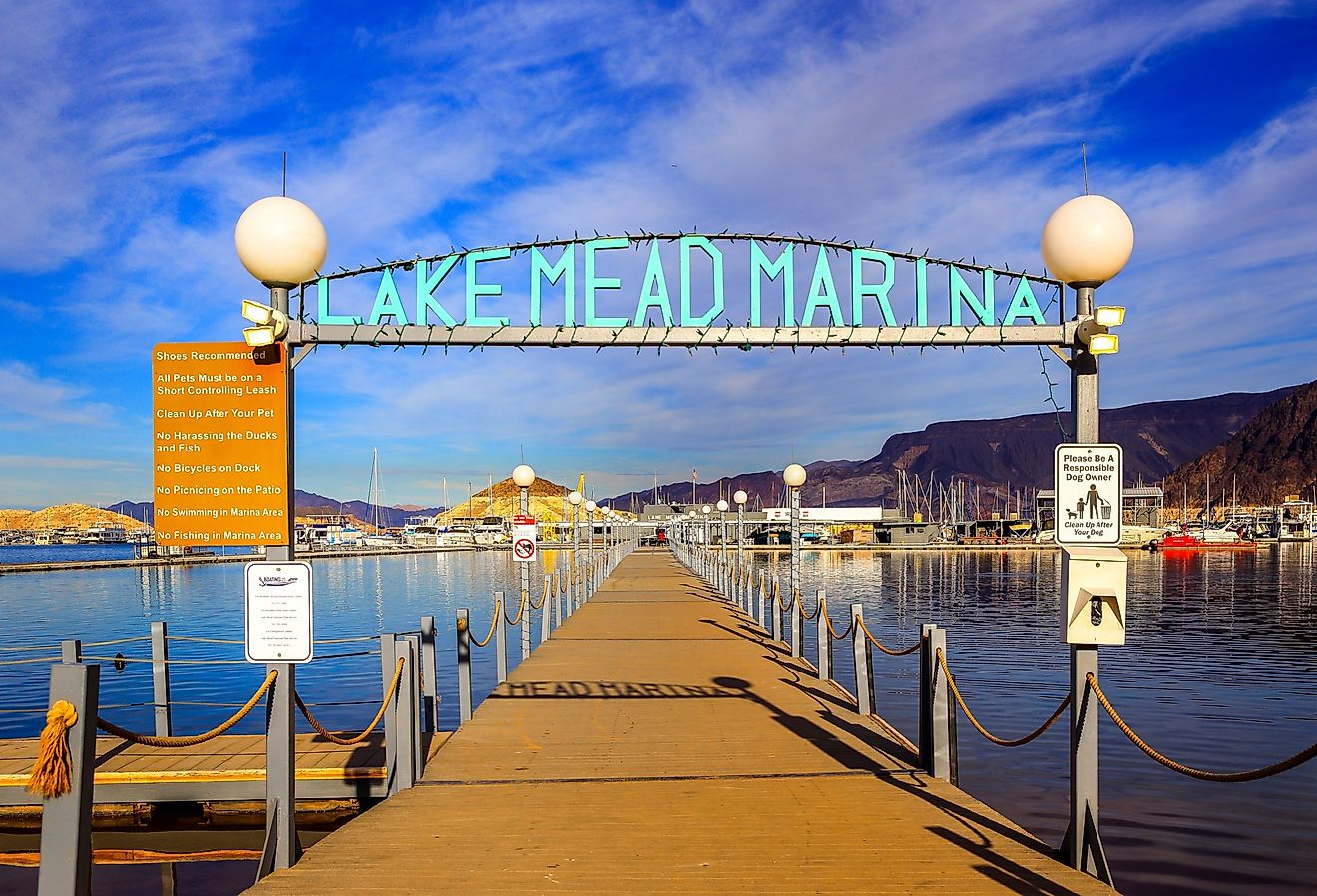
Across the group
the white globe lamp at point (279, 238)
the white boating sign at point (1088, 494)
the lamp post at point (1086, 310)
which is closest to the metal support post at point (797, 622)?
the lamp post at point (1086, 310)

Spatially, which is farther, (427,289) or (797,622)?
(797,622)

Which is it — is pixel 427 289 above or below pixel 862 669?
above

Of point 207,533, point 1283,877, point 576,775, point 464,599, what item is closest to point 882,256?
point 576,775

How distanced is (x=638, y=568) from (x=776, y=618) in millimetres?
30606

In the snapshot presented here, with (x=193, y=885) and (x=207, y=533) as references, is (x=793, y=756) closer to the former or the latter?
(x=207, y=533)

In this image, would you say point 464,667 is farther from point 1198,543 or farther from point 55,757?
point 1198,543

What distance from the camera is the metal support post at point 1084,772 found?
6312mm

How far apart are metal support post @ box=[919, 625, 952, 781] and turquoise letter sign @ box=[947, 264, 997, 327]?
3194 mm

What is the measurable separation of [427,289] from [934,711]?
256 inches

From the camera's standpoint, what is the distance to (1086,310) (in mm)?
7699

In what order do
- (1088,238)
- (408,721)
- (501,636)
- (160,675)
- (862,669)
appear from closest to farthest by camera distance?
1. (1088,238)
2. (408,721)
3. (862,669)
4. (160,675)
5. (501,636)

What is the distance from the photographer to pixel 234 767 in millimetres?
10258

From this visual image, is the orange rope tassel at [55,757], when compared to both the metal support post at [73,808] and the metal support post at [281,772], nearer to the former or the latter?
the metal support post at [73,808]

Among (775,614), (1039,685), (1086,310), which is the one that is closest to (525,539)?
(775,614)
